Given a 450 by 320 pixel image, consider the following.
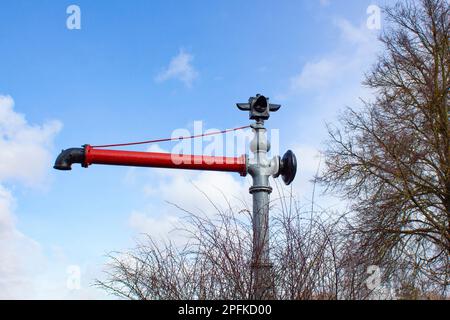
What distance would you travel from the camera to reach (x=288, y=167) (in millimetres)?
7957

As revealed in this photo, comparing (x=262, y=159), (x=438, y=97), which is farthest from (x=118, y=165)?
(x=438, y=97)

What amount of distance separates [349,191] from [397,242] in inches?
80.4

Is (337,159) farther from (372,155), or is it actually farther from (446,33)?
(446,33)

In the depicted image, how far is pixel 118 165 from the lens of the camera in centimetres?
836

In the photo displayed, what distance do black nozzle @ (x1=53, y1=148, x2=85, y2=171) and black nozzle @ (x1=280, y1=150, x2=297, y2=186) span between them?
2.94 m

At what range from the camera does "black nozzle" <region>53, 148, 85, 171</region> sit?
320 inches

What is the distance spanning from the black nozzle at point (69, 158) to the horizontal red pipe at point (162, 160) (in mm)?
90

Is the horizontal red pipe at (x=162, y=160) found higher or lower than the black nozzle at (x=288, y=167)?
higher

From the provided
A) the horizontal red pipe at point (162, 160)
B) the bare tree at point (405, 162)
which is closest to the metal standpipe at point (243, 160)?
the horizontal red pipe at point (162, 160)

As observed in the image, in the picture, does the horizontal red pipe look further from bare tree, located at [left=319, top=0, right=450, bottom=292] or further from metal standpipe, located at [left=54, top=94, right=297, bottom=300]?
bare tree, located at [left=319, top=0, right=450, bottom=292]

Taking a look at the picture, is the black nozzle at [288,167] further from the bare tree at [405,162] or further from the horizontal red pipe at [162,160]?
the bare tree at [405,162]

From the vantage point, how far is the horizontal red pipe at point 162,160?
8188mm

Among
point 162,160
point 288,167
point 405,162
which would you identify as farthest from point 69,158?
point 405,162

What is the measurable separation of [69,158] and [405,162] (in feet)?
30.1
